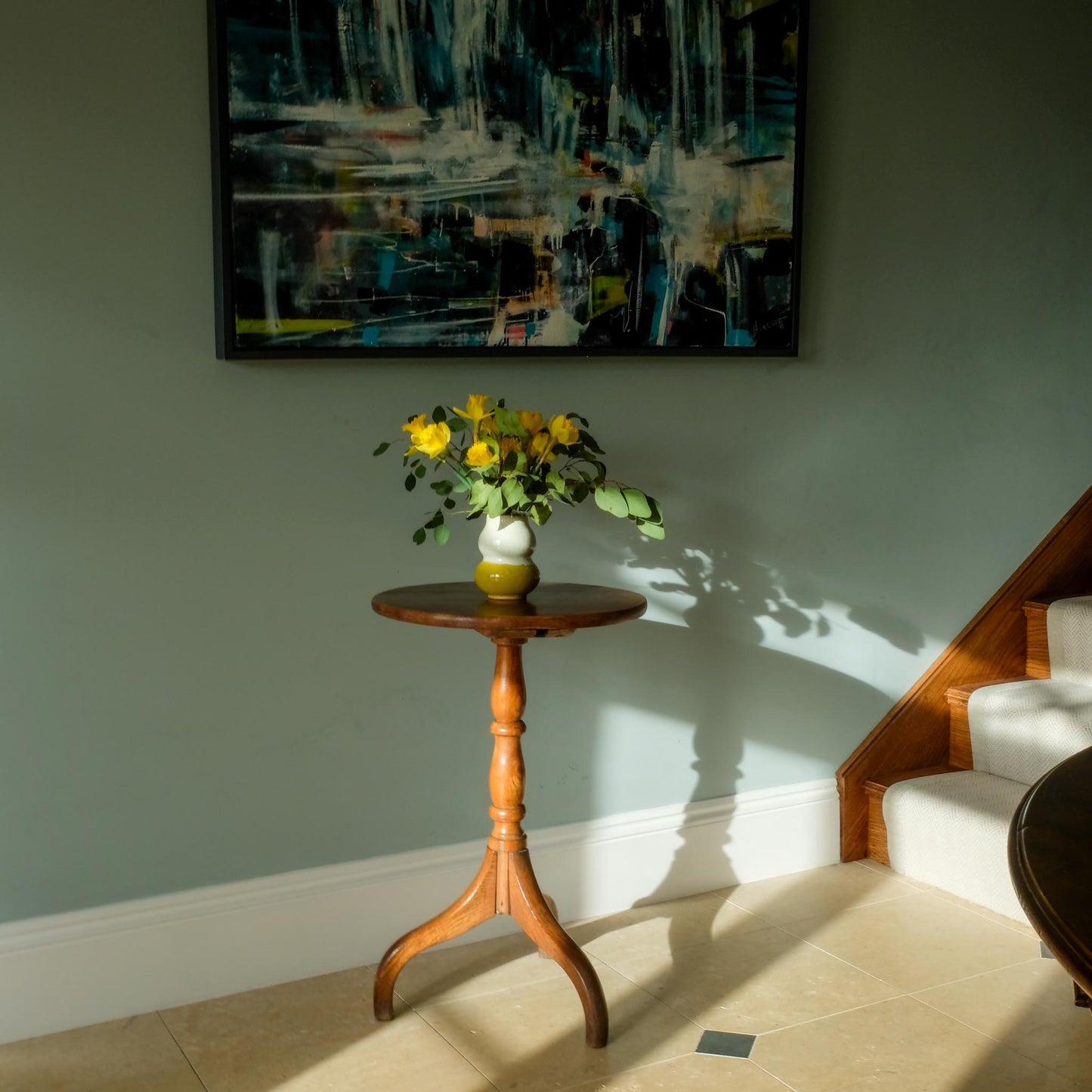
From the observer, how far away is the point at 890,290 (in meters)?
3.00

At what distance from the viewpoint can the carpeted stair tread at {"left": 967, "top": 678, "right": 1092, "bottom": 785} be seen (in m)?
2.89

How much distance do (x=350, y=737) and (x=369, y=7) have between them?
1.38m

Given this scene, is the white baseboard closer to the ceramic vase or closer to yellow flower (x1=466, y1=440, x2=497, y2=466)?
the ceramic vase

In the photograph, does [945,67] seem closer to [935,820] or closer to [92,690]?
[935,820]

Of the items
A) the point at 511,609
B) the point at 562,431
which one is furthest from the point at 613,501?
the point at 511,609

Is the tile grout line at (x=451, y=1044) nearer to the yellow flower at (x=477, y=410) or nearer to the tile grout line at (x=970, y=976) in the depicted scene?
the tile grout line at (x=970, y=976)

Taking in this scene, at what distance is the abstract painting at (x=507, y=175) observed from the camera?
2.23 meters

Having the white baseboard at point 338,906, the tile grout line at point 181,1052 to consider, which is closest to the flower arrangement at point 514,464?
the white baseboard at point 338,906

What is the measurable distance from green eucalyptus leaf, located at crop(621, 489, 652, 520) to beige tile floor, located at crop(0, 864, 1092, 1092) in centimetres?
93

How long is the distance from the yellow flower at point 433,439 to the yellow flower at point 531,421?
13 centimetres

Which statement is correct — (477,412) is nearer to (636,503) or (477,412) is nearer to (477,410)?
(477,410)

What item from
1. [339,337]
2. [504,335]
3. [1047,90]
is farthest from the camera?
[1047,90]

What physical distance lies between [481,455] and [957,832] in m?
1.51

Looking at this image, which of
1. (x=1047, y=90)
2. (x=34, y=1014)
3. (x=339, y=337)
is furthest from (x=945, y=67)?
(x=34, y=1014)
